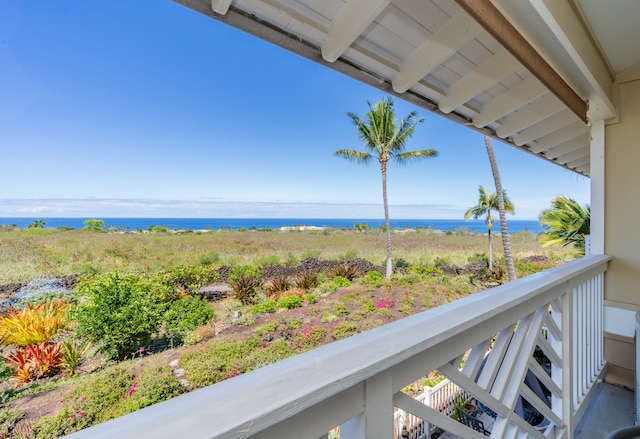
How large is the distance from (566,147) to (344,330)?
3.66 metres

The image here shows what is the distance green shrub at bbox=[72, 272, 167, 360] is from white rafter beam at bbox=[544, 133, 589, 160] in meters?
4.86

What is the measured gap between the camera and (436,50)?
1.07m

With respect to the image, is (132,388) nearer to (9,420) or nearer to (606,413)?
(9,420)

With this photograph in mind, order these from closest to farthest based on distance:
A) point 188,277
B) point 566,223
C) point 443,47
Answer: point 443,47 < point 566,223 < point 188,277

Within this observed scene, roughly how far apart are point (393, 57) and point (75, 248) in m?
6.99

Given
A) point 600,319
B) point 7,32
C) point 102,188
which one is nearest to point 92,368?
point 600,319

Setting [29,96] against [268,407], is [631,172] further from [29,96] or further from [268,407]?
[29,96]

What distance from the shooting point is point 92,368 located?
3.21 m

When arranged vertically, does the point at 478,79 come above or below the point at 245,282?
above

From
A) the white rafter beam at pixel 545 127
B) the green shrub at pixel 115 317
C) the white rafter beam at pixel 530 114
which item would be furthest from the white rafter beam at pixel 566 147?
the green shrub at pixel 115 317

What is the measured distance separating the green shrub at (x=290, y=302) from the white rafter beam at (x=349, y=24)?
16.1 feet

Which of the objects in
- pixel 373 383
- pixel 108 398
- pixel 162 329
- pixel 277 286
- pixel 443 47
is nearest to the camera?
pixel 373 383

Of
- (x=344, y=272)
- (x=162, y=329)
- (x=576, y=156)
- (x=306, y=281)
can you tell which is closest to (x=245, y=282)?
(x=306, y=281)

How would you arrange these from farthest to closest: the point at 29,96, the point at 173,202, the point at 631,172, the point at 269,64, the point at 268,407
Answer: the point at 173,202, the point at 269,64, the point at 29,96, the point at 631,172, the point at 268,407
